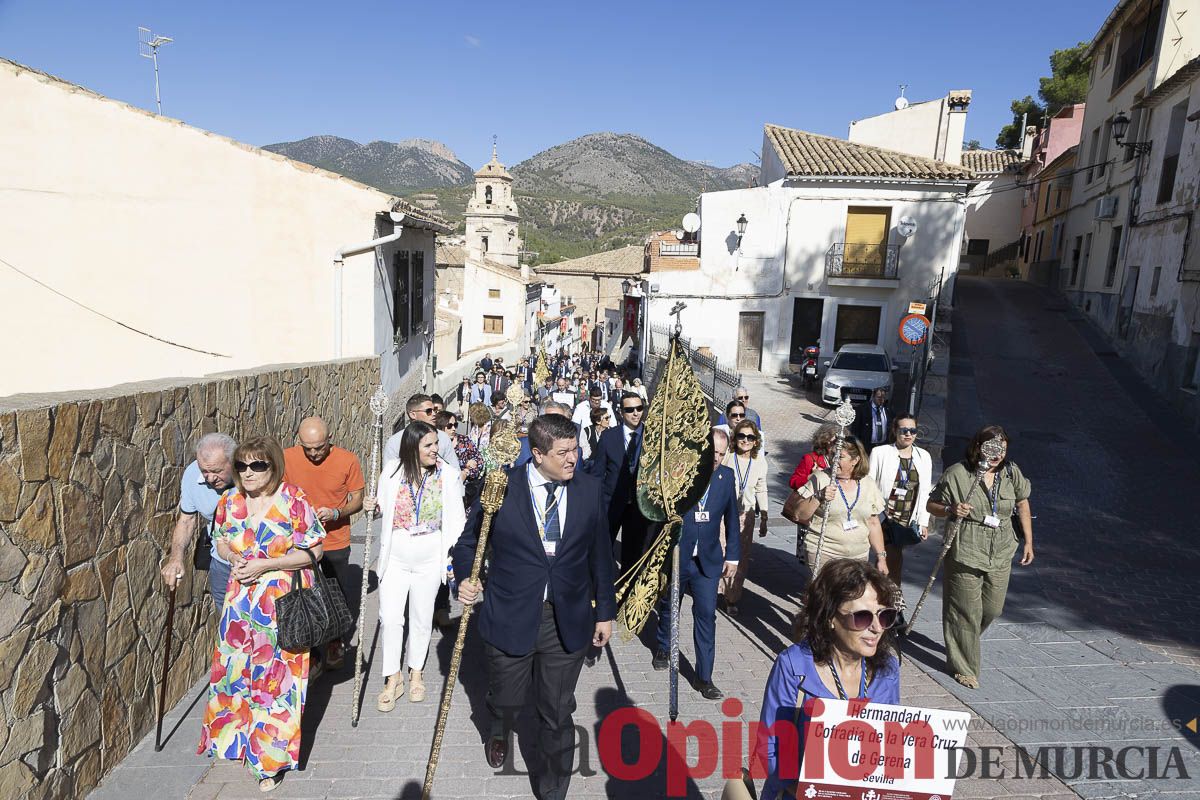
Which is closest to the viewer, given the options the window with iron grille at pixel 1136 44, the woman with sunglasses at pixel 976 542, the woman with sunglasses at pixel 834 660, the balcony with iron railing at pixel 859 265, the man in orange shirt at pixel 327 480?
the woman with sunglasses at pixel 834 660

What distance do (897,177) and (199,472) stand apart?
20.8 metres

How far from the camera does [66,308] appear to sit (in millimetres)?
9859

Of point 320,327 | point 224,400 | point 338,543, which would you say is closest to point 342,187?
point 320,327

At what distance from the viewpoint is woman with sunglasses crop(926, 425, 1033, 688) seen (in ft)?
15.8

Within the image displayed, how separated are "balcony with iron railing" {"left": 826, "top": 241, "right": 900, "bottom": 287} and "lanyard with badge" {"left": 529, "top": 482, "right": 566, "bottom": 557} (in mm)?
19140

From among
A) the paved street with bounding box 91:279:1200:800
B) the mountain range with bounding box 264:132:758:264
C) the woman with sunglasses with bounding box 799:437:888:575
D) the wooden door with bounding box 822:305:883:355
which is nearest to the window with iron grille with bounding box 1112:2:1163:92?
the wooden door with bounding box 822:305:883:355

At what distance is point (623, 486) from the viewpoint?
512 cm

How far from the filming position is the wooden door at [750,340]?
2173 centimetres

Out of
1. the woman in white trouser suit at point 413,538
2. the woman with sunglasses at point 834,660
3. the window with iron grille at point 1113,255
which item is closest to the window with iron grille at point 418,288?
the woman in white trouser suit at point 413,538

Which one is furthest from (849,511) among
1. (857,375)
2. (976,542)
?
(857,375)

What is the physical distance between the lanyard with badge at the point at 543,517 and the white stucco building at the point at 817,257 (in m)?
18.3

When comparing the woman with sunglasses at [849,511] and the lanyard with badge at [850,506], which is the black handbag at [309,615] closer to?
the woman with sunglasses at [849,511]

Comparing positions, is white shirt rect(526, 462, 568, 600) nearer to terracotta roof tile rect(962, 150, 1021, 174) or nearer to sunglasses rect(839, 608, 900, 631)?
sunglasses rect(839, 608, 900, 631)

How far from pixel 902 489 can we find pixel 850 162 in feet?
59.2
